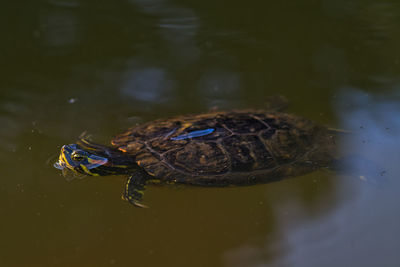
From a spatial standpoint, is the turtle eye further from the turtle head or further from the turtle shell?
the turtle shell

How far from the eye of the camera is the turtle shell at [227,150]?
3.06 meters

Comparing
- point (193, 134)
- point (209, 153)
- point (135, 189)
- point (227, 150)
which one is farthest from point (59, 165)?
point (227, 150)

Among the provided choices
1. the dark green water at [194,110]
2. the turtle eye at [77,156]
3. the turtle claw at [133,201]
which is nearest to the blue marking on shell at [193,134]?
the dark green water at [194,110]

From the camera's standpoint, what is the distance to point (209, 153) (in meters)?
3.07

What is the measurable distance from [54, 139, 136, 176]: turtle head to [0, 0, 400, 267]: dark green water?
4.9 inches

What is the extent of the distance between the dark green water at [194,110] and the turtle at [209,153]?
18cm

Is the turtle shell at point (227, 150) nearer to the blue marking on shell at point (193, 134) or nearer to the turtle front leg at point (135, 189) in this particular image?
the blue marking on shell at point (193, 134)

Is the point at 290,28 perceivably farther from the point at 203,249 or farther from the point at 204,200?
the point at 203,249

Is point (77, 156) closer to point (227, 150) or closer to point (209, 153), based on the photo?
point (209, 153)

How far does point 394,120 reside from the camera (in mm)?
3777

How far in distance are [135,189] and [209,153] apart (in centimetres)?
69

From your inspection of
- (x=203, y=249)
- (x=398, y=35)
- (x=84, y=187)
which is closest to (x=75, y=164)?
(x=84, y=187)

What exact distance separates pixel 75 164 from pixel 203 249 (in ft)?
4.19

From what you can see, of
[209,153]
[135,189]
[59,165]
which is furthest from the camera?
[59,165]
